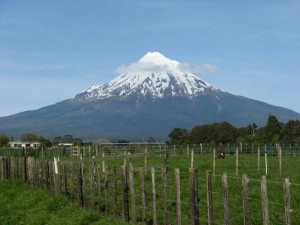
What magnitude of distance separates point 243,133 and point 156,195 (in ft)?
339

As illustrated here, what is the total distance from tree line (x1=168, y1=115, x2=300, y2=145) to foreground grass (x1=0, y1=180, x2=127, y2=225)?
6643cm

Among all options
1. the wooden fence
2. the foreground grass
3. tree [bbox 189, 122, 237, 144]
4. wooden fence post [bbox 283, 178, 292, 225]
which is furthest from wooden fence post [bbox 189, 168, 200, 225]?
tree [bbox 189, 122, 237, 144]

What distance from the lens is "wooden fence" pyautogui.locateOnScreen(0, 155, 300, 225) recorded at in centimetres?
1150

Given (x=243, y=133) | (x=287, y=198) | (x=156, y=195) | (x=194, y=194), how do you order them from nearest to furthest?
(x=287, y=198) → (x=194, y=194) → (x=156, y=195) → (x=243, y=133)

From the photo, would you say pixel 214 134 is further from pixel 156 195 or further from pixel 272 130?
pixel 156 195

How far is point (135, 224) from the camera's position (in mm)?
14688

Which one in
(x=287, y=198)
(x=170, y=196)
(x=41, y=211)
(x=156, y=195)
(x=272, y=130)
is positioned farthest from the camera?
(x=272, y=130)

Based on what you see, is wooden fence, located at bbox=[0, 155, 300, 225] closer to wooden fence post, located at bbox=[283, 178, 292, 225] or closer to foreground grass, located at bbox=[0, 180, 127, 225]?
wooden fence post, located at bbox=[283, 178, 292, 225]

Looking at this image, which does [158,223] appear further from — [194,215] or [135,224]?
[194,215]

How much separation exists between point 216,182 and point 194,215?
10.6 m

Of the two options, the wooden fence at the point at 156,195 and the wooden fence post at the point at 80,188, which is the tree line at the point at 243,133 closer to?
the wooden fence at the point at 156,195

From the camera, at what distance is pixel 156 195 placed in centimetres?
1931

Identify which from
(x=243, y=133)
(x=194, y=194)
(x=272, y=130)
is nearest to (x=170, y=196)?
(x=194, y=194)

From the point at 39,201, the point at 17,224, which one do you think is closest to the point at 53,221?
the point at 17,224
